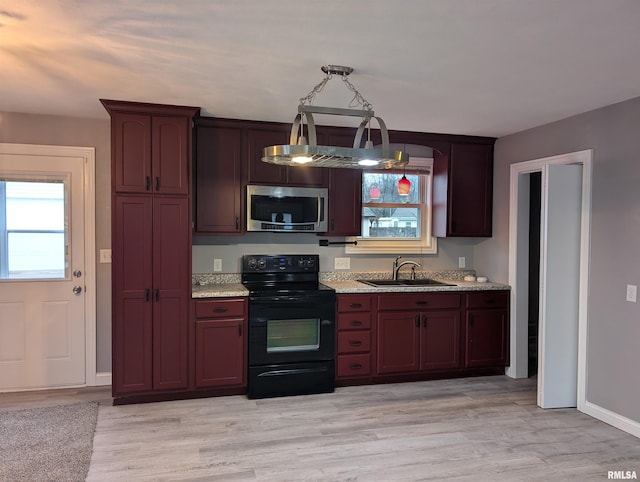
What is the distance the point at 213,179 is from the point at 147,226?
72 centimetres

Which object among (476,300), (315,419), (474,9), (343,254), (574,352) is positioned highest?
(474,9)

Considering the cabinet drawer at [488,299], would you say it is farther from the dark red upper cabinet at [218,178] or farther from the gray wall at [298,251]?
the dark red upper cabinet at [218,178]

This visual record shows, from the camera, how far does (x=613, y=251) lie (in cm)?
337

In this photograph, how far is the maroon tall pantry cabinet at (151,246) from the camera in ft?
11.6

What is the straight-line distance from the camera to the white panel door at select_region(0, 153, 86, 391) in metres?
3.84

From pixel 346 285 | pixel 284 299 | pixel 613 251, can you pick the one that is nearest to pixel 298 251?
pixel 346 285

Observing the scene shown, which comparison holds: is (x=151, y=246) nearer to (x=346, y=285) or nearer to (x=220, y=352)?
(x=220, y=352)

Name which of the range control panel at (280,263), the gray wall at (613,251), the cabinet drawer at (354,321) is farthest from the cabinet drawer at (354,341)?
the gray wall at (613,251)

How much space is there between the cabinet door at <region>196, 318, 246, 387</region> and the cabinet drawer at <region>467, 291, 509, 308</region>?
84.3 inches

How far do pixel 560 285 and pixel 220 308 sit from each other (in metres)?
2.72

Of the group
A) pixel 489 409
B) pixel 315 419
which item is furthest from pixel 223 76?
pixel 489 409

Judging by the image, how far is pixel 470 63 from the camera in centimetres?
257

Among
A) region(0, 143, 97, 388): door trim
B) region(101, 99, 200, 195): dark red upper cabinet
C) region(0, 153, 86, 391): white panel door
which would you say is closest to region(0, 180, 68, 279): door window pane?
region(0, 153, 86, 391): white panel door

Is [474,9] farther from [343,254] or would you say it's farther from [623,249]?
[343,254]
